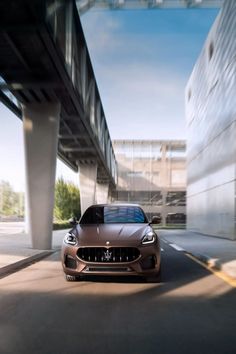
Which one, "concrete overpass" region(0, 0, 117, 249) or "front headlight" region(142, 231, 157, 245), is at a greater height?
"concrete overpass" region(0, 0, 117, 249)

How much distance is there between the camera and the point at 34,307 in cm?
624

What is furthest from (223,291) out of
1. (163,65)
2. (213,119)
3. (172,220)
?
(172,220)

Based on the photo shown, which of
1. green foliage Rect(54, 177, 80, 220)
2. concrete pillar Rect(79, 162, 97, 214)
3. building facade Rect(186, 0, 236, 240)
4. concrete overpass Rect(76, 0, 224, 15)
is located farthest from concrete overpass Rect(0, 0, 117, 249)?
green foliage Rect(54, 177, 80, 220)

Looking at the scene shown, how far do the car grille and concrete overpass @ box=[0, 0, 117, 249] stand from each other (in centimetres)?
532

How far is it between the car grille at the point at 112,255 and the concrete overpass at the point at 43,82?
5.32m

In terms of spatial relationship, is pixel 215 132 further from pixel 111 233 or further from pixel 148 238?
pixel 111 233

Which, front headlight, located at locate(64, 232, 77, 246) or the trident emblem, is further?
front headlight, located at locate(64, 232, 77, 246)

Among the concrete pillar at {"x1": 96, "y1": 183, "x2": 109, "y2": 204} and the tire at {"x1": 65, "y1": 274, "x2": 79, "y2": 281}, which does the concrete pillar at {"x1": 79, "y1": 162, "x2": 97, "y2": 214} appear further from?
the tire at {"x1": 65, "y1": 274, "x2": 79, "y2": 281}

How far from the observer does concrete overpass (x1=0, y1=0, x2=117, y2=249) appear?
34.0 ft

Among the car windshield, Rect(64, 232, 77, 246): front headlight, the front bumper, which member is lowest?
the front bumper

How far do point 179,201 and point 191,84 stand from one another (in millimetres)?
35529

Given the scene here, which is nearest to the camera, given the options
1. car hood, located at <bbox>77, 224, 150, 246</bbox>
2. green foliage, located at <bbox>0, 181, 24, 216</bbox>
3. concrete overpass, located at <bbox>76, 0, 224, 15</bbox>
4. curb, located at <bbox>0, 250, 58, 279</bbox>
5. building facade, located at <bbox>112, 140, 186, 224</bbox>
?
car hood, located at <bbox>77, 224, 150, 246</bbox>

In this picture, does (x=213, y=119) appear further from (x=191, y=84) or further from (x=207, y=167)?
(x=191, y=84)

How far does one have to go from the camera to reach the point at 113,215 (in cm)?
959
